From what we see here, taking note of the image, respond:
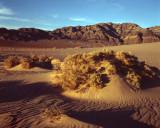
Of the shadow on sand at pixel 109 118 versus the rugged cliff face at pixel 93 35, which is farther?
the rugged cliff face at pixel 93 35

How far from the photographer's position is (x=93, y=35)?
2596 inches

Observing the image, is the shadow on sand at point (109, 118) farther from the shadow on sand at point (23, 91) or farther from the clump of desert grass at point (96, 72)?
the shadow on sand at point (23, 91)

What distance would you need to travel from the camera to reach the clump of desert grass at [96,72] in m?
6.69

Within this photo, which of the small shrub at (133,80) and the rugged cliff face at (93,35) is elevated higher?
the rugged cliff face at (93,35)

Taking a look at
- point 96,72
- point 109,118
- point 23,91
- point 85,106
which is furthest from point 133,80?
point 23,91

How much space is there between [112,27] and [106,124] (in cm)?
8242

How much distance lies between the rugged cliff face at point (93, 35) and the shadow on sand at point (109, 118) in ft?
161

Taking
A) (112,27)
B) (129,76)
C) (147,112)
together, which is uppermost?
(112,27)

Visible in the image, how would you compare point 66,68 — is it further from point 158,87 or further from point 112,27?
point 112,27

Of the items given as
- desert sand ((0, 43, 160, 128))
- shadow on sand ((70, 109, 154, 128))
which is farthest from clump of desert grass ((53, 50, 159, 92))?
shadow on sand ((70, 109, 154, 128))

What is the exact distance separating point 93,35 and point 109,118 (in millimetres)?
63728

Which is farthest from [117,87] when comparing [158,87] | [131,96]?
[158,87]

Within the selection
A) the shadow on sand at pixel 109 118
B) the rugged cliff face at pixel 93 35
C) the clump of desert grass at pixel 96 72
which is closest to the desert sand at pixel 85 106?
the shadow on sand at pixel 109 118

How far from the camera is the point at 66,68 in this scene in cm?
802
